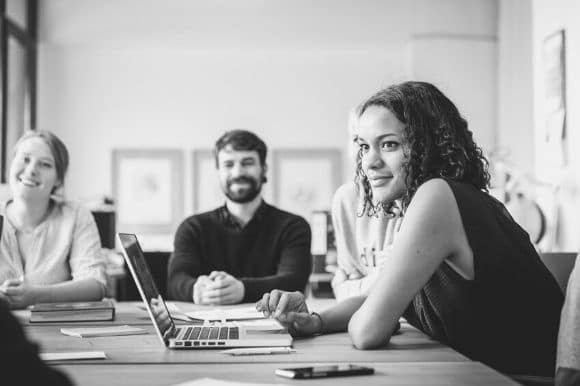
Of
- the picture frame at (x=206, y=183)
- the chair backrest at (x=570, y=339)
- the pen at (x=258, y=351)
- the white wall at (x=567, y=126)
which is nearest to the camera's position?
the chair backrest at (x=570, y=339)

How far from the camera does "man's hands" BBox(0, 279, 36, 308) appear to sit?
2379 mm

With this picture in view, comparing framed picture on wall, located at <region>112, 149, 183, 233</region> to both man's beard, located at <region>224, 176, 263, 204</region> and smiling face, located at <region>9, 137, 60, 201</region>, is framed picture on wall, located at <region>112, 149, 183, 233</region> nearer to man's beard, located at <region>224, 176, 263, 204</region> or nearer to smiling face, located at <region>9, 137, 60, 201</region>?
man's beard, located at <region>224, 176, 263, 204</region>

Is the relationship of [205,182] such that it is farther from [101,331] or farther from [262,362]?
[262,362]

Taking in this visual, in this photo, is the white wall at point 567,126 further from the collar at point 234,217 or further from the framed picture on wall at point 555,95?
the collar at point 234,217

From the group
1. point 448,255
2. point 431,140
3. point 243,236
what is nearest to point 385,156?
point 431,140

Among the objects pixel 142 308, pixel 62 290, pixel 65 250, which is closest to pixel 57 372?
pixel 142 308

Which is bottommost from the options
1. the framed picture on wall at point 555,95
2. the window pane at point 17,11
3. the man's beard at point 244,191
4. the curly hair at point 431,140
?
the man's beard at point 244,191

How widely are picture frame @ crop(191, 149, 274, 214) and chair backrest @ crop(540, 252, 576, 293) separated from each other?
4206mm

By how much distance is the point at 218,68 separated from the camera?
20.9 feet

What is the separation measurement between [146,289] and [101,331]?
30 centimetres

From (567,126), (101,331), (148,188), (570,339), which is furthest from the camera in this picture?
(148,188)

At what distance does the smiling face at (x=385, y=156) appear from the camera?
170 centimetres

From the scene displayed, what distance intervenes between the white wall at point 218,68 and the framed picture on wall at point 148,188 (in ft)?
0.28

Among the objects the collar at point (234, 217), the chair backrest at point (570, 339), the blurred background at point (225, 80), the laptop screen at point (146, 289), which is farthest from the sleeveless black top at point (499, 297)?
the blurred background at point (225, 80)
